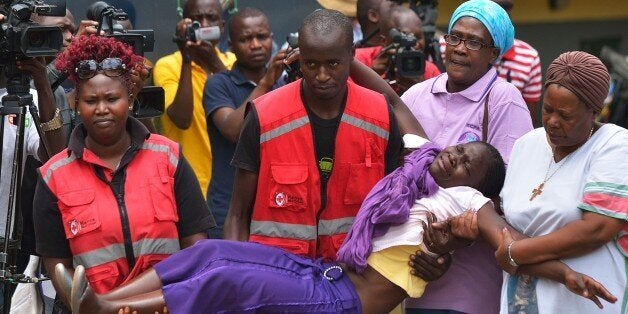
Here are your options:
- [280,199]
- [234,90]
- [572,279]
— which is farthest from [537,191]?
[234,90]

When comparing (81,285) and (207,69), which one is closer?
(81,285)

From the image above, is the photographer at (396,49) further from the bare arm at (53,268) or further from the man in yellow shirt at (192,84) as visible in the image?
the bare arm at (53,268)

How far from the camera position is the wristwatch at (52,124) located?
5.43 metres

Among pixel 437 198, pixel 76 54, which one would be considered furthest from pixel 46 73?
pixel 437 198

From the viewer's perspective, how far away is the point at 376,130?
5113mm

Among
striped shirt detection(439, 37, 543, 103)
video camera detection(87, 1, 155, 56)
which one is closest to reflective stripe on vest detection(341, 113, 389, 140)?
video camera detection(87, 1, 155, 56)

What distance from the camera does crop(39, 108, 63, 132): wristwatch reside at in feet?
17.8

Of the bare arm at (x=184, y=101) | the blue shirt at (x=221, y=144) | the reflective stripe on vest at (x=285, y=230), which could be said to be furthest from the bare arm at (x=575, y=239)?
the bare arm at (x=184, y=101)

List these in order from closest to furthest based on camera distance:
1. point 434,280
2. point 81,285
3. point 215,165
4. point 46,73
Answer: point 81,285 → point 434,280 → point 46,73 → point 215,165

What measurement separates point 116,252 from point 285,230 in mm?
729

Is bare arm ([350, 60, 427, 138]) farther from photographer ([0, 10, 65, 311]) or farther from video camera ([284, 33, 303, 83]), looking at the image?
photographer ([0, 10, 65, 311])

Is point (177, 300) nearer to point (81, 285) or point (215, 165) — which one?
point (81, 285)

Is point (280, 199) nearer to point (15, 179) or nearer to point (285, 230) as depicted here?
point (285, 230)

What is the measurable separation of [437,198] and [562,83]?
2.60ft
